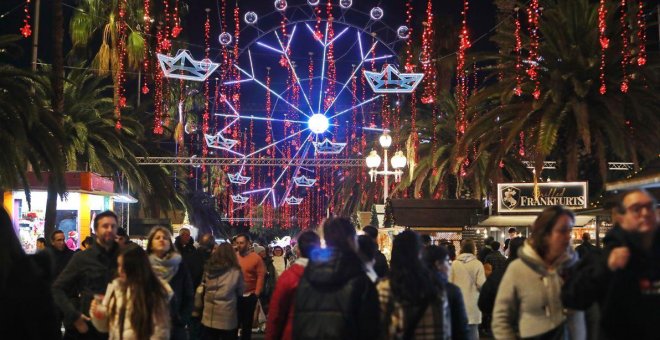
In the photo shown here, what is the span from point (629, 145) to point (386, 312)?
18707 millimetres

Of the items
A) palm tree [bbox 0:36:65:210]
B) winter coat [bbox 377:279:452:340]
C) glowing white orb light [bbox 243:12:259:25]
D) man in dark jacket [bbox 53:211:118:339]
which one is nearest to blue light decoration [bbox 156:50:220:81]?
palm tree [bbox 0:36:65:210]

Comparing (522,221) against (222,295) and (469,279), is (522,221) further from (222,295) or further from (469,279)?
(222,295)

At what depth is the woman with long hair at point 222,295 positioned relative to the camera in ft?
41.3

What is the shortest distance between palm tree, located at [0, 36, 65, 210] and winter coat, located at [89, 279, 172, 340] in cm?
1383

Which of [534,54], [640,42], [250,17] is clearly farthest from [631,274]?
[250,17]

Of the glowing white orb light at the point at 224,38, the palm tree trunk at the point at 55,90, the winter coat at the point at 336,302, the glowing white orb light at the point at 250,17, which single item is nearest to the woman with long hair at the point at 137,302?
the winter coat at the point at 336,302

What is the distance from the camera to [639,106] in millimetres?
24297

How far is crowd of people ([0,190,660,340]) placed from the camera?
5.51m

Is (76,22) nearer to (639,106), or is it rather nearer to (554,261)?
(639,106)

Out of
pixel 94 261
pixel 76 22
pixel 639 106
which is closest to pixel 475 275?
pixel 94 261

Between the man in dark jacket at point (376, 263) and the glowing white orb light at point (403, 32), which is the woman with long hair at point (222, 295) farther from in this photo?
the glowing white orb light at point (403, 32)

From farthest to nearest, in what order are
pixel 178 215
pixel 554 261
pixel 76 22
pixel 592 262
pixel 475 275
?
1. pixel 178 215
2. pixel 76 22
3. pixel 475 275
4. pixel 554 261
5. pixel 592 262

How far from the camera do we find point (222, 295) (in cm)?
1263

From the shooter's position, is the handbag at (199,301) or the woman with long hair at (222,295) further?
the handbag at (199,301)
